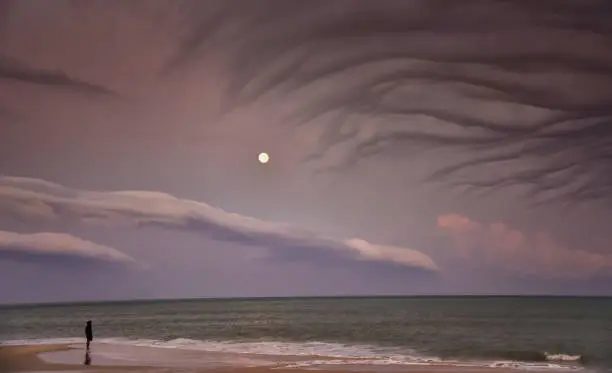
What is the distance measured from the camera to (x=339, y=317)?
4.48m

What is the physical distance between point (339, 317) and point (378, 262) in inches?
17.0

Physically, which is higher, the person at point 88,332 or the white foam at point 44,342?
the person at point 88,332

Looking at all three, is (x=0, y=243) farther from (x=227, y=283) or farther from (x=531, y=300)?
(x=531, y=300)

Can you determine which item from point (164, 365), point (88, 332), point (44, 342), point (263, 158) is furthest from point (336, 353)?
point (44, 342)

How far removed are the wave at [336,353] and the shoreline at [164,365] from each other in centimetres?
3

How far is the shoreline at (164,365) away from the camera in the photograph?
14.4 feet

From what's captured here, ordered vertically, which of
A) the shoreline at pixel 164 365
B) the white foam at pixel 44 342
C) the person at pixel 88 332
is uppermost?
the person at pixel 88 332

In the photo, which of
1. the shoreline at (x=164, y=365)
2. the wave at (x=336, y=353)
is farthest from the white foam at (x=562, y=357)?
the shoreline at (x=164, y=365)

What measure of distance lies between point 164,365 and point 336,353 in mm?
1045

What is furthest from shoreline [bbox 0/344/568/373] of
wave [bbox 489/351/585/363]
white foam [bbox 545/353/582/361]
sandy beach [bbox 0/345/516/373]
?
white foam [bbox 545/353/582/361]

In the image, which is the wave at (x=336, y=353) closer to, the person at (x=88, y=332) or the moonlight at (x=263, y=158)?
the person at (x=88, y=332)

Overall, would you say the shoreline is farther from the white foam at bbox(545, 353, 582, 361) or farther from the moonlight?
the moonlight

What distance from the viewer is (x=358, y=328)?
15.1 ft

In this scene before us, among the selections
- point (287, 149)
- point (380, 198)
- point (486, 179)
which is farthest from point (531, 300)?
point (287, 149)
